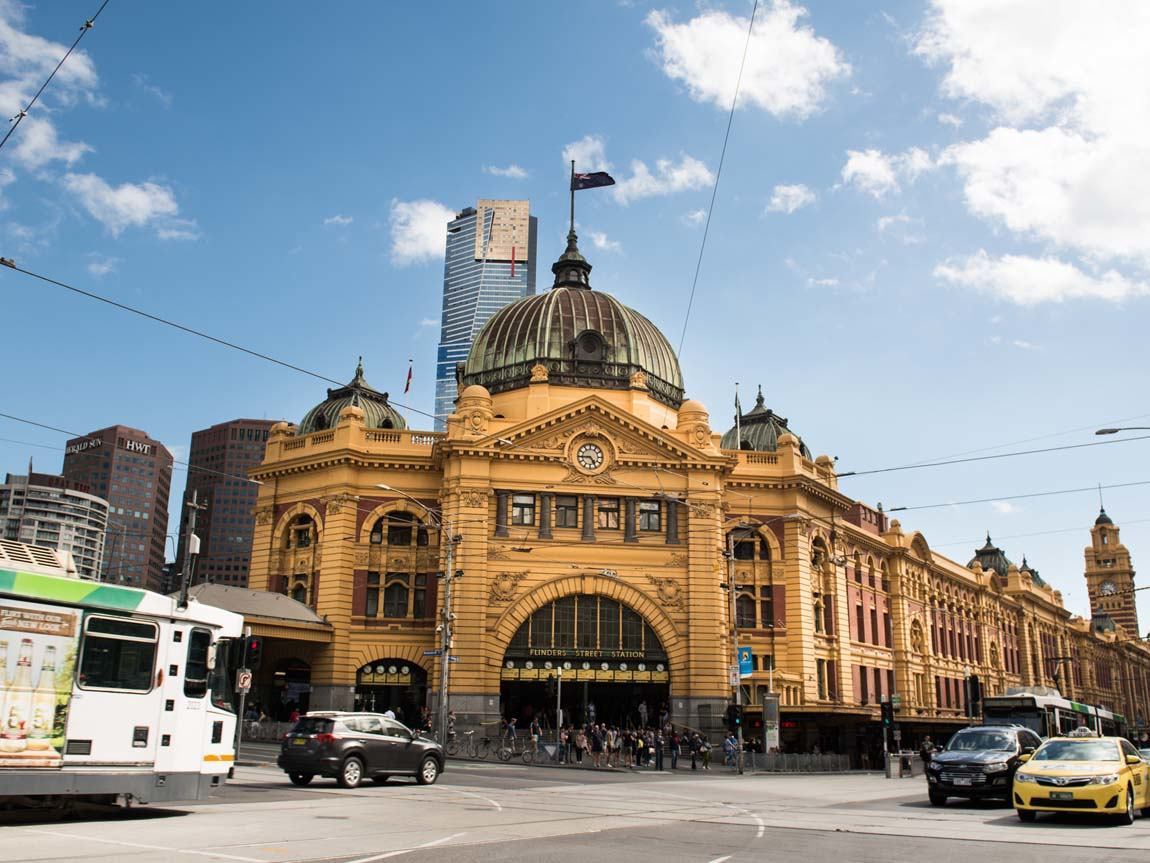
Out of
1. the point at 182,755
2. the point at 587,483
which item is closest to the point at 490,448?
the point at 587,483

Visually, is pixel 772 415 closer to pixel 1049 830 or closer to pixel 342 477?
pixel 342 477

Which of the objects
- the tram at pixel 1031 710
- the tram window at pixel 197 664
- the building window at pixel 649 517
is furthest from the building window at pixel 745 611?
the tram window at pixel 197 664

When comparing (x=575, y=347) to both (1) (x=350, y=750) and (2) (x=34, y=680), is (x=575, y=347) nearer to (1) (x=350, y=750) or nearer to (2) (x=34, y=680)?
(1) (x=350, y=750)

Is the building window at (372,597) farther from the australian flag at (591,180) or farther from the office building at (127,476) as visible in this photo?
the office building at (127,476)

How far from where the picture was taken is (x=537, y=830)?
16.7 metres

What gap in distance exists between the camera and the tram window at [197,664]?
715 inches

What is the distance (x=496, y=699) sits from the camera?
48.1 metres

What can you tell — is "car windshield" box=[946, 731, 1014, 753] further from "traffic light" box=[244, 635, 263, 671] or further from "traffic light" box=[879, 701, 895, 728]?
"traffic light" box=[879, 701, 895, 728]

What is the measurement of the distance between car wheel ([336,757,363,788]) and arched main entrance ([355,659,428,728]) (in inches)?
1069

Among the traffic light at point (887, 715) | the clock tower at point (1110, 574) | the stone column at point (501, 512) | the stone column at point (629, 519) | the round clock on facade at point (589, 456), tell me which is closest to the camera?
the traffic light at point (887, 715)

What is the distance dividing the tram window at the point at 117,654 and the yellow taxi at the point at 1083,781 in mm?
15582

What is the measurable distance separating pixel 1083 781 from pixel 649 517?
112 ft

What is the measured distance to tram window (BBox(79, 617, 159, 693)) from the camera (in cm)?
1658

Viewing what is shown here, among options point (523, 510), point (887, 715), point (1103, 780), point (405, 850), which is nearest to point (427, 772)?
point (405, 850)
